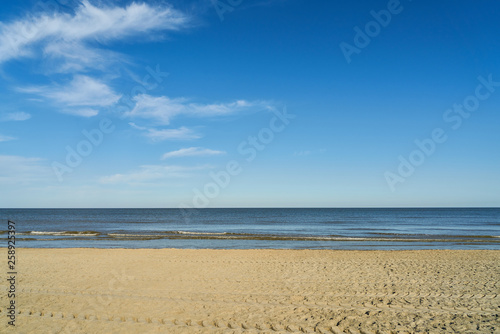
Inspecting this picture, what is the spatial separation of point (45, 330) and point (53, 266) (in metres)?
8.98

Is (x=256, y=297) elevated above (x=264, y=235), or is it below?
above

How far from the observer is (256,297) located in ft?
30.9

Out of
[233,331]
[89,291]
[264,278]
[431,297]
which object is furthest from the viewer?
[264,278]

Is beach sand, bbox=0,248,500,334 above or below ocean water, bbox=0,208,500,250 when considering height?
above

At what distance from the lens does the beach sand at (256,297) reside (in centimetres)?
717

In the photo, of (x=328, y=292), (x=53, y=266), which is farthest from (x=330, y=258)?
(x=53, y=266)

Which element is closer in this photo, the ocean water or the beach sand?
the beach sand

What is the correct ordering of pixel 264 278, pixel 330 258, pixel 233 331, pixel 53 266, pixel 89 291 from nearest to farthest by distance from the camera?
pixel 233 331, pixel 89 291, pixel 264 278, pixel 53 266, pixel 330 258

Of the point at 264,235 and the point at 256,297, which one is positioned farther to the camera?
the point at 264,235

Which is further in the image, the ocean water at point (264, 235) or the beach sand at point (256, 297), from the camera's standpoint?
the ocean water at point (264, 235)

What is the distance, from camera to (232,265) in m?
15.1

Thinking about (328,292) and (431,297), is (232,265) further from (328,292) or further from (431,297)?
(431,297)

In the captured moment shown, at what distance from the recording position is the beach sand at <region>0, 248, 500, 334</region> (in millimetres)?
7172

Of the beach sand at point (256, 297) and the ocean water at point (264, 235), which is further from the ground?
the beach sand at point (256, 297)
